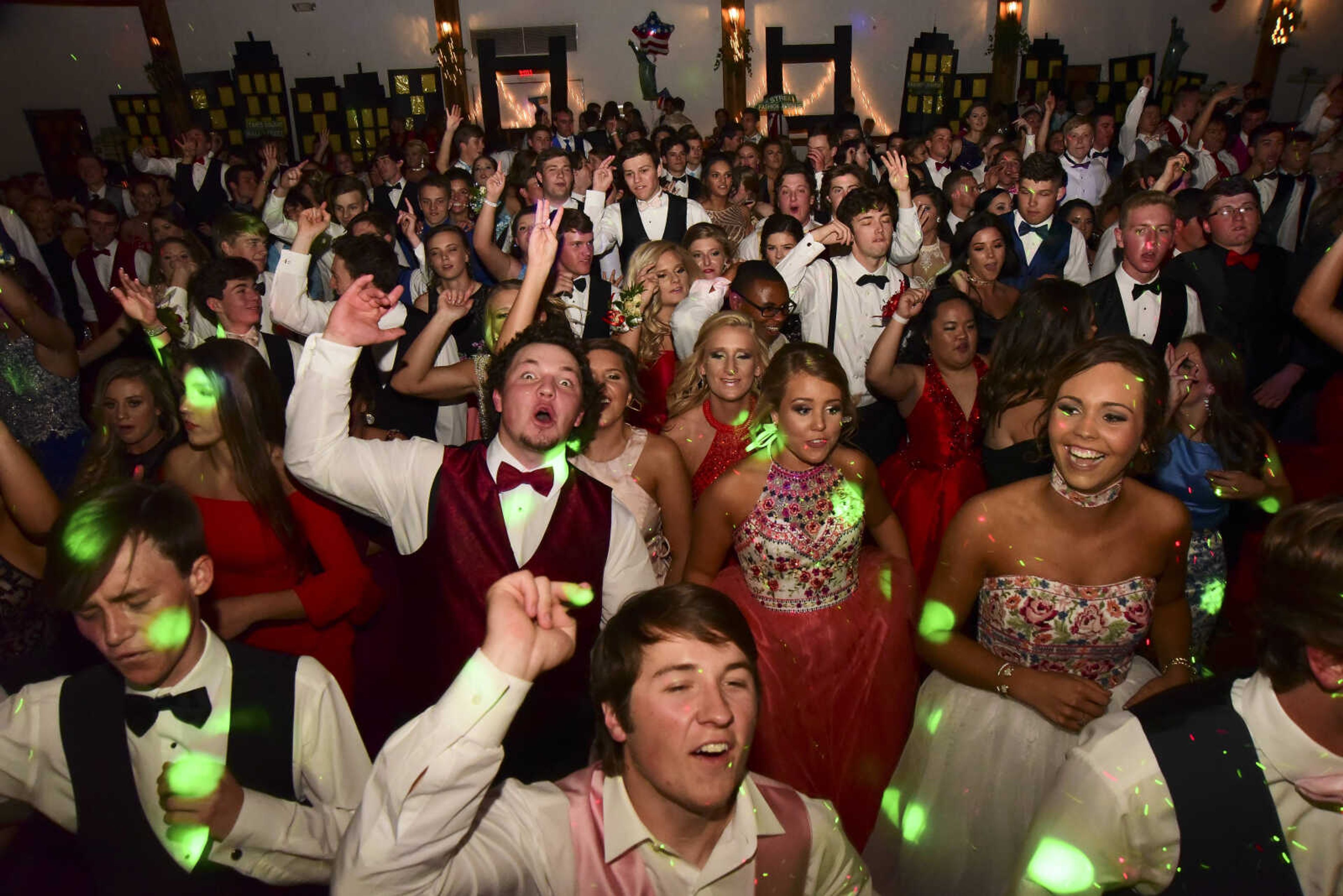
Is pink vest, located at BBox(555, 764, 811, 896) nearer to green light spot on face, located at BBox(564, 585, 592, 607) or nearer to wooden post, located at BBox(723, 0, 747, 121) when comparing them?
green light spot on face, located at BBox(564, 585, 592, 607)

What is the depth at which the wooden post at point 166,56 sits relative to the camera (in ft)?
39.8

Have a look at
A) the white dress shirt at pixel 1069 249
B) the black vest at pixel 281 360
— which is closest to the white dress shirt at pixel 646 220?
the white dress shirt at pixel 1069 249

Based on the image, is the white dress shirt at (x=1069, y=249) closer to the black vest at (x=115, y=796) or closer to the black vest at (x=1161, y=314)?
the black vest at (x=1161, y=314)

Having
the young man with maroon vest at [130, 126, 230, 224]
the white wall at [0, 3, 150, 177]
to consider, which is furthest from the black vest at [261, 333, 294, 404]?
the white wall at [0, 3, 150, 177]

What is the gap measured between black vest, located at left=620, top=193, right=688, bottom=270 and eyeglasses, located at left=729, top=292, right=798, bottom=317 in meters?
1.60

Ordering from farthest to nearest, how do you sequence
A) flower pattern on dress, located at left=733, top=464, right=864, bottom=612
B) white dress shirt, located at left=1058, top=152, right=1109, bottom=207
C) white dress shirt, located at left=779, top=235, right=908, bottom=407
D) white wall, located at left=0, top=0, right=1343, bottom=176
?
white wall, located at left=0, top=0, right=1343, bottom=176
white dress shirt, located at left=1058, top=152, right=1109, bottom=207
white dress shirt, located at left=779, top=235, right=908, bottom=407
flower pattern on dress, located at left=733, top=464, right=864, bottom=612

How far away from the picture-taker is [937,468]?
9.77ft

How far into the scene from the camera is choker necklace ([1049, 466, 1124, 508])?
69.9 inches

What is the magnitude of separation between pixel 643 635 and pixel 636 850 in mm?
342

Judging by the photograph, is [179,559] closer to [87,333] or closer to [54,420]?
[54,420]

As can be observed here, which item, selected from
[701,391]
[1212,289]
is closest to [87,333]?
[701,391]

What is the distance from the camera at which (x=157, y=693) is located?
1.40m

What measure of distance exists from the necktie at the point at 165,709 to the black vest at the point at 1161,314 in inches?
134

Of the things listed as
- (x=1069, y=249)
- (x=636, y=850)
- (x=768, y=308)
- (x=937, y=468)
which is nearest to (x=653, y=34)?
(x=1069, y=249)
